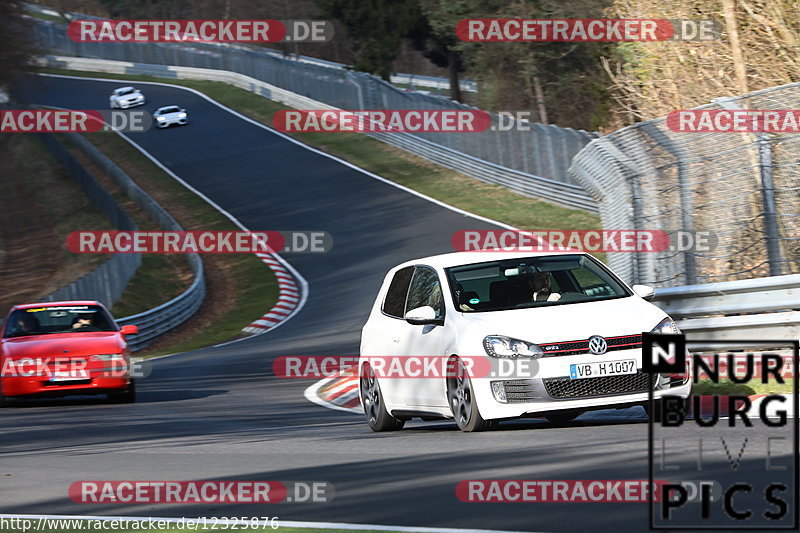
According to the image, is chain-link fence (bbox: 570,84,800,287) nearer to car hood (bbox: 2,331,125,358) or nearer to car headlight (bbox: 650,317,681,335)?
car headlight (bbox: 650,317,681,335)

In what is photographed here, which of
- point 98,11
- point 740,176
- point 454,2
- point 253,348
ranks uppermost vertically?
point 98,11

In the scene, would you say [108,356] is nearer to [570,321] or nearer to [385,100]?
[570,321]

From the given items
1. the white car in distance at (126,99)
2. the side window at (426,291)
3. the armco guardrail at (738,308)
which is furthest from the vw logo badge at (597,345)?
the white car in distance at (126,99)

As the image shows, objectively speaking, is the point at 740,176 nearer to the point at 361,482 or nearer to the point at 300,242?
the point at 361,482

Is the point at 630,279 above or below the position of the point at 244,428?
above

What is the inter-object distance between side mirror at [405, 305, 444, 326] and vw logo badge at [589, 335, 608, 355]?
1389 millimetres

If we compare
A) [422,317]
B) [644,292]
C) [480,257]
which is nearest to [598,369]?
[644,292]

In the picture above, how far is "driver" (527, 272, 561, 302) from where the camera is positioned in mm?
11297

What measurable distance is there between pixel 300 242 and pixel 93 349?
82.7ft

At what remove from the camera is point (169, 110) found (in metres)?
64.5

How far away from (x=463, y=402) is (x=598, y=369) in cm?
120

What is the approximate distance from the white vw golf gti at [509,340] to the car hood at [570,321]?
0.01 metres

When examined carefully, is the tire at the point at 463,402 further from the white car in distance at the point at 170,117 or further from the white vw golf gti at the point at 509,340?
the white car in distance at the point at 170,117

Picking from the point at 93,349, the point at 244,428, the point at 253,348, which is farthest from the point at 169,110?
the point at 244,428
